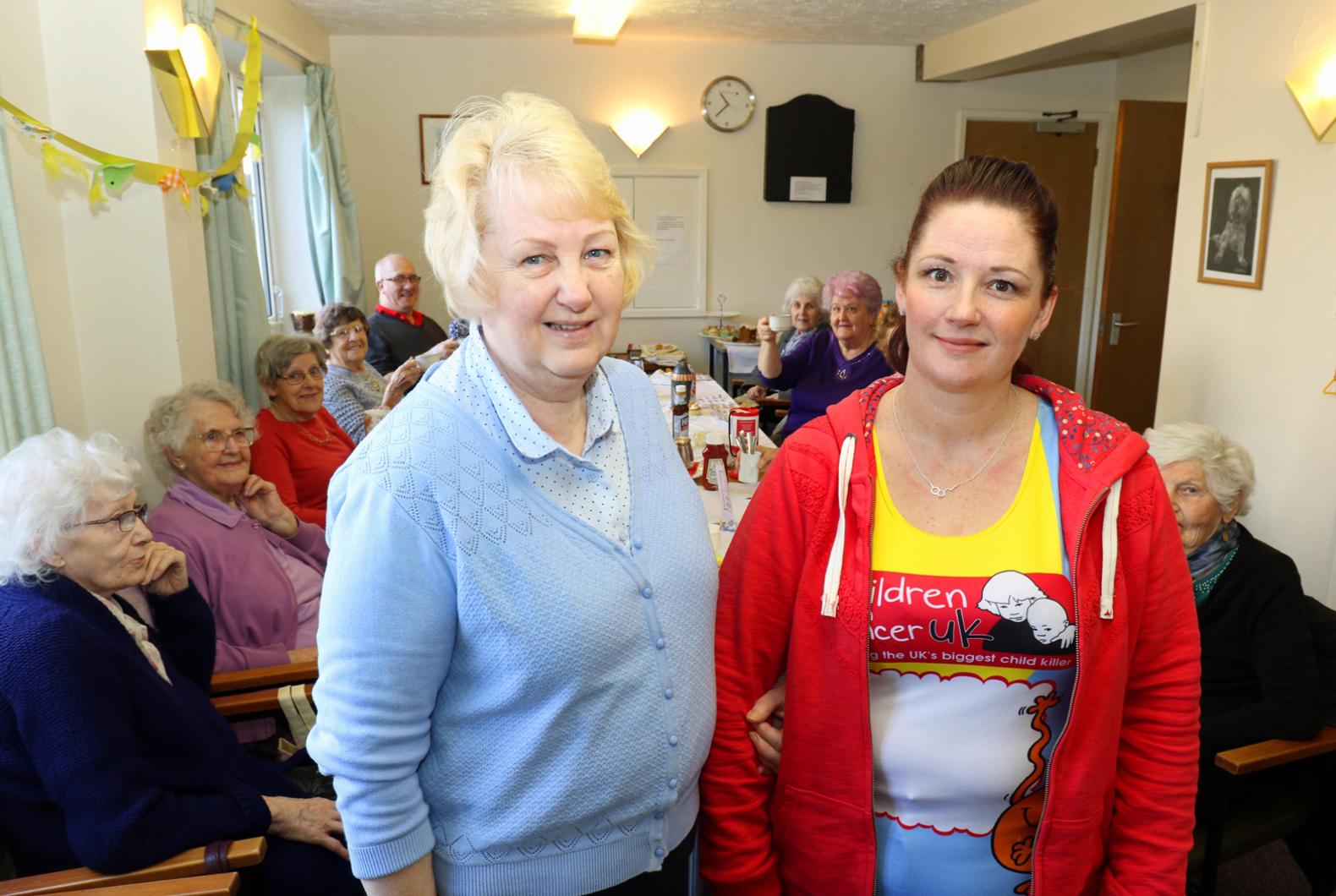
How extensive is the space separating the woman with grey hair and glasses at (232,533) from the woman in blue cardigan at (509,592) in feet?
4.45

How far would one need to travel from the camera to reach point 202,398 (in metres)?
2.47

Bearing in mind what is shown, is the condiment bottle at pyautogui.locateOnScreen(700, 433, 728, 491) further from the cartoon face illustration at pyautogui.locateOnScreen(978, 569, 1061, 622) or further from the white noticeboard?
the white noticeboard

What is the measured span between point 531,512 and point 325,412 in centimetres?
269

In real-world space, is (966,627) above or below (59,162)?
below

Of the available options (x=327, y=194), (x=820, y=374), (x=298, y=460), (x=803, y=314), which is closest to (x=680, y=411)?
(x=820, y=374)

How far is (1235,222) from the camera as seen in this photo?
3.48m

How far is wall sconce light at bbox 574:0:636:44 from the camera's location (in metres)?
4.59

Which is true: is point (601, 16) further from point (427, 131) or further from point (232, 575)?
point (232, 575)

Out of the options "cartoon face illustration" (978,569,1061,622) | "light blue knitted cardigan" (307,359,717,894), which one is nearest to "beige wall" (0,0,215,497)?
"light blue knitted cardigan" (307,359,717,894)

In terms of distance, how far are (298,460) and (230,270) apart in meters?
0.75

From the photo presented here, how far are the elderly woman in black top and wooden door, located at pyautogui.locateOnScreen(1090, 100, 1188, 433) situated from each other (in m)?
3.78

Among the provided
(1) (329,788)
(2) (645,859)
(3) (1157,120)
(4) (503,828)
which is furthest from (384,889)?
(3) (1157,120)

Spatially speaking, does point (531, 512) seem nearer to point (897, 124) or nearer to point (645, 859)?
point (645, 859)

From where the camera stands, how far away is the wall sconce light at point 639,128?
20.7 feet
